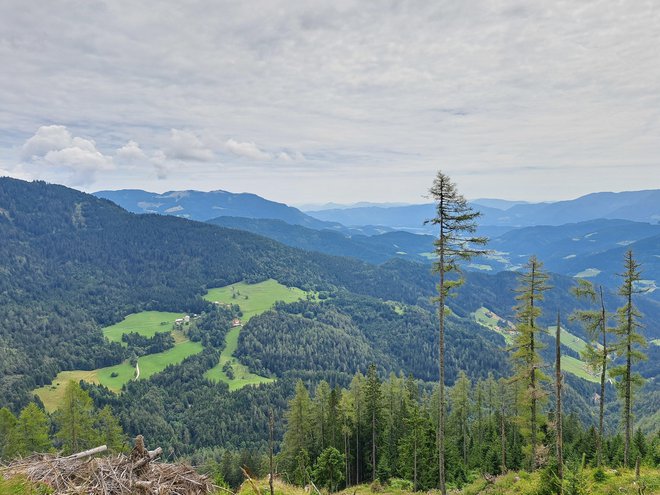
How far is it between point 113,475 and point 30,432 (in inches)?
1971

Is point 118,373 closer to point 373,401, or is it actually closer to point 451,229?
point 373,401

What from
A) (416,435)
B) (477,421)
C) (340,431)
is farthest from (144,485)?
(477,421)

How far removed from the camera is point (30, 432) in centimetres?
4544

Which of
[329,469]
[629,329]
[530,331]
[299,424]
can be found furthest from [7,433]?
[629,329]

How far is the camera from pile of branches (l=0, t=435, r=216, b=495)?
904 centimetres

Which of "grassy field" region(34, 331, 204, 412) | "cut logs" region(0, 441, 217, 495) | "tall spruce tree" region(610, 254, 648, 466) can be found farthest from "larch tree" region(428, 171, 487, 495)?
"grassy field" region(34, 331, 204, 412)

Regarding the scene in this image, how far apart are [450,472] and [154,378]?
464ft

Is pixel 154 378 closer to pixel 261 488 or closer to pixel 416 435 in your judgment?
pixel 416 435

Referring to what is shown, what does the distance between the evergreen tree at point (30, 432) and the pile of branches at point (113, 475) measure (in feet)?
152

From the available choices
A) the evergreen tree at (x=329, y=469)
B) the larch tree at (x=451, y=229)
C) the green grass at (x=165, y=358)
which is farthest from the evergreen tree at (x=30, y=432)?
the green grass at (x=165, y=358)

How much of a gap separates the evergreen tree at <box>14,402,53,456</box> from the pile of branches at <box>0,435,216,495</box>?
4621 cm

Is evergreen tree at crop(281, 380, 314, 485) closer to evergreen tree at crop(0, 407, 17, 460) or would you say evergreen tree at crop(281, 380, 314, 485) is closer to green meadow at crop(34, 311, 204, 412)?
evergreen tree at crop(0, 407, 17, 460)

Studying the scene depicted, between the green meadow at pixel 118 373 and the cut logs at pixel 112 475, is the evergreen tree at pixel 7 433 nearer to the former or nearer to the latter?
the cut logs at pixel 112 475

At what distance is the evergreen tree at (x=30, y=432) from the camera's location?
44344 mm
